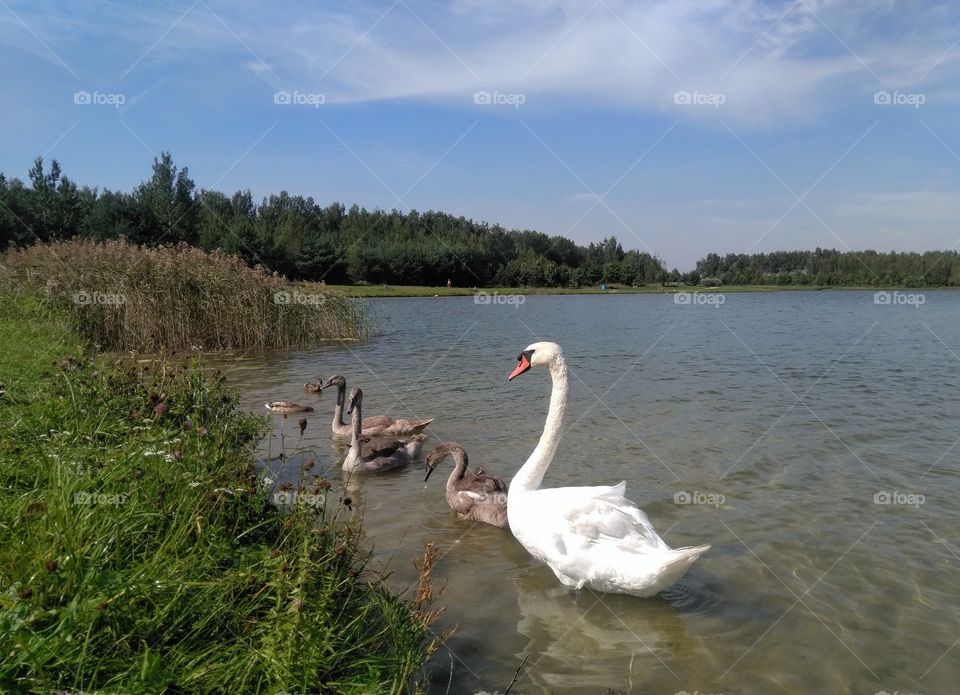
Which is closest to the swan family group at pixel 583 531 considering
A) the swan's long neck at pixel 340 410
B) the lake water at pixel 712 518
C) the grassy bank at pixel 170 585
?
the lake water at pixel 712 518

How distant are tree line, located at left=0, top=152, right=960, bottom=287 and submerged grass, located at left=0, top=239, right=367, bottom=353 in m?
13.4

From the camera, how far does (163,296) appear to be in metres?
17.8

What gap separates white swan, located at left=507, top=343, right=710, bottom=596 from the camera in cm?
474

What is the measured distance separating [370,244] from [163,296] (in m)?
65.7

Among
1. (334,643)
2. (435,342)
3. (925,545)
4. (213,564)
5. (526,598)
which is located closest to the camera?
(334,643)

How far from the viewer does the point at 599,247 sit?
109 meters

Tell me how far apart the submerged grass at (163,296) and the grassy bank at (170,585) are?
13795mm

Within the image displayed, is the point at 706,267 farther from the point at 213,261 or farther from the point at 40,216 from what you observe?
the point at 213,261

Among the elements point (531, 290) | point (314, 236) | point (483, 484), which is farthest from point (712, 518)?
point (314, 236)

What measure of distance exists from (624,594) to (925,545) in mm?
3196

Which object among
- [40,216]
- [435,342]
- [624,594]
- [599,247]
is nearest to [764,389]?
[624,594]

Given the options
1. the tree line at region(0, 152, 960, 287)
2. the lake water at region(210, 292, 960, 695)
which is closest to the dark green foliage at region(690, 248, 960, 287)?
the tree line at region(0, 152, 960, 287)

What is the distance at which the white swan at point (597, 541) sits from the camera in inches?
187

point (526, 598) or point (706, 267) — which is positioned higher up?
point (706, 267)
